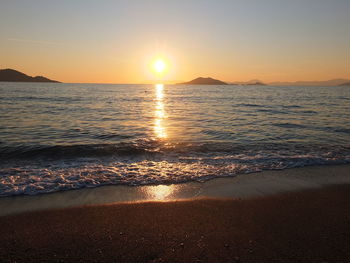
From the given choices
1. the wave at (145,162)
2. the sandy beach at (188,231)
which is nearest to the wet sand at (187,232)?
the sandy beach at (188,231)

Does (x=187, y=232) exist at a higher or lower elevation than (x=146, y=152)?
higher

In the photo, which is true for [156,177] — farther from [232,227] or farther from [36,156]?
[36,156]

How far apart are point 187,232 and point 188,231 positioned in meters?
0.04

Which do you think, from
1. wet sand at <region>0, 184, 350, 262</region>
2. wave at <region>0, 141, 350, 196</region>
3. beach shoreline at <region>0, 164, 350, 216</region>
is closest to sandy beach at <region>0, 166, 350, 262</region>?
wet sand at <region>0, 184, 350, 262</region>

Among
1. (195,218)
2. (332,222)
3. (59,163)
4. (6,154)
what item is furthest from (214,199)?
(6,154)

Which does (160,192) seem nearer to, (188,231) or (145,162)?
(188,231)

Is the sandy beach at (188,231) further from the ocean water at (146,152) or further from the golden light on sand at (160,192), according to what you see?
the ocean water at (146,152)

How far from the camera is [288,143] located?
43.2 feet

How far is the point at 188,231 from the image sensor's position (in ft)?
15.3

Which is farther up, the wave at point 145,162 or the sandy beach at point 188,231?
the sandy beach at point 188,231

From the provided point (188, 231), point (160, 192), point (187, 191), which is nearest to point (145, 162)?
point (160, 192)

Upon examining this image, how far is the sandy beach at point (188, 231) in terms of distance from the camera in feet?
13.1

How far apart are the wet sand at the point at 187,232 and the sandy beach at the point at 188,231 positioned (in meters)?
0.02

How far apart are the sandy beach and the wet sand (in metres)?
0.02
